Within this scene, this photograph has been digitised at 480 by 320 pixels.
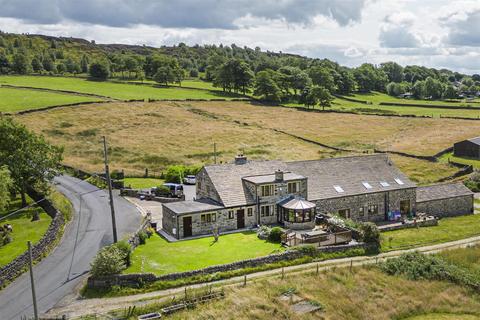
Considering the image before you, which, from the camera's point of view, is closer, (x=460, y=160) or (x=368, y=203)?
(x=368, y=203)

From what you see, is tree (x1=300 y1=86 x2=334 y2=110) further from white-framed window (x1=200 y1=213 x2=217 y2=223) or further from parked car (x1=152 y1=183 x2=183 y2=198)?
white-framed window (x1=200 y1=213 x2=217 y2=223)

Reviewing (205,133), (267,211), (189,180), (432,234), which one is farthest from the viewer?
(205,133)

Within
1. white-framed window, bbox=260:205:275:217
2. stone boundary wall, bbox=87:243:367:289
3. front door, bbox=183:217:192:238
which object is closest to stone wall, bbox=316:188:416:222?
white-framed window, bbox=260:205:275:217

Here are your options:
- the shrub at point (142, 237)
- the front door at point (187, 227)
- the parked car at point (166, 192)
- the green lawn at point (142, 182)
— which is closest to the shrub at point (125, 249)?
the shrub at point (142, 237)

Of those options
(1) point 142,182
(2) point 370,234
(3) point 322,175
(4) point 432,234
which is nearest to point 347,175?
(3) point 322,175

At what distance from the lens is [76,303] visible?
3192 cm

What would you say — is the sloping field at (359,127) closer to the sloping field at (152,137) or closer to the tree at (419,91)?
the sloping field at (152,137)

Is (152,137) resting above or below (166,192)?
above

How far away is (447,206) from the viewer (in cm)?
5650

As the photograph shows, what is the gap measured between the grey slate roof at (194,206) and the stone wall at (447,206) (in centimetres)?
2422

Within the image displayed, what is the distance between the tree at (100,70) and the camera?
167250 millimetres

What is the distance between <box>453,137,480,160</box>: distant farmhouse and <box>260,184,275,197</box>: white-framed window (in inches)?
2074

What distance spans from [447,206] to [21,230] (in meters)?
45.4

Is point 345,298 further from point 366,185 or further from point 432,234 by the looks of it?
point 366,185
